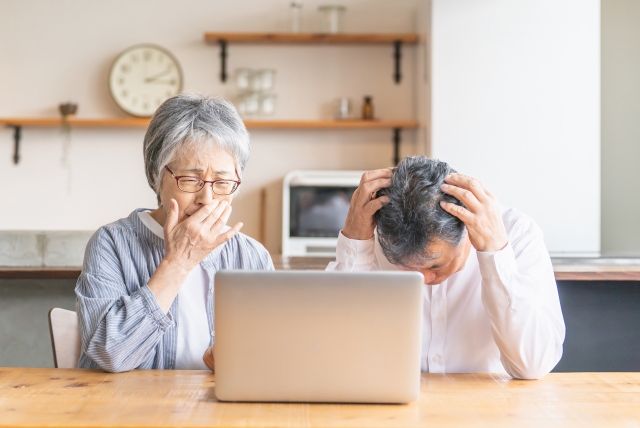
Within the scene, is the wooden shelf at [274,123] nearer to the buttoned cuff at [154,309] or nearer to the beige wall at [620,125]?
the beige wall at [620,125]

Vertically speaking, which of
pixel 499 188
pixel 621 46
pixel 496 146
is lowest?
pixel 499 188

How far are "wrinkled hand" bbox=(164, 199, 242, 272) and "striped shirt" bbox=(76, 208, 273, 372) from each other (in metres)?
0.09

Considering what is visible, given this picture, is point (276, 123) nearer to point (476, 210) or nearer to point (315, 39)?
point (315, 39)

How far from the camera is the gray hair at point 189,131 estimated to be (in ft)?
4.82

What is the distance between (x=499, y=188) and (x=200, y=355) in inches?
98.6

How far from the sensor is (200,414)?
3.45 ft

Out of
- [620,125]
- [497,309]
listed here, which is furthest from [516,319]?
[620,125]

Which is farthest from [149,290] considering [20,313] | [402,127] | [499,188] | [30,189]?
[30,189]

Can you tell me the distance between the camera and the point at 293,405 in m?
1.09

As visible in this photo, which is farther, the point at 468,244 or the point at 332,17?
the point at 332,17

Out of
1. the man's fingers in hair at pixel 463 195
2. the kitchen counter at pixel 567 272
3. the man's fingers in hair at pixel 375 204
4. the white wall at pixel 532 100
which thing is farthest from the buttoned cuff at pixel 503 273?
the white wall at pixel 532 100

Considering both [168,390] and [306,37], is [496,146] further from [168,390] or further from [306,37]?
[168,390]

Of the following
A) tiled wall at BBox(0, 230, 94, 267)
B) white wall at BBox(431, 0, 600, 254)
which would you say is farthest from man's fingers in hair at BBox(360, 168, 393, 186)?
white wall at BBox(431, 0, 600, 254)

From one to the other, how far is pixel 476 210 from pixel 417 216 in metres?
0.12
